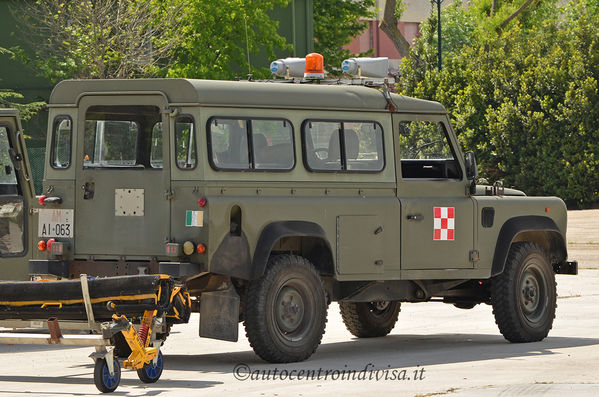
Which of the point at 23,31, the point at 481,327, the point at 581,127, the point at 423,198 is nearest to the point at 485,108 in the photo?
the point at 581,127

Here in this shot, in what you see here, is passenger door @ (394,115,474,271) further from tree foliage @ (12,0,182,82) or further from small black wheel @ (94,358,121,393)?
tree foliage @ (12,0,182,82)

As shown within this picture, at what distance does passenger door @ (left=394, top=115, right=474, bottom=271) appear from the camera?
1306 centimetres

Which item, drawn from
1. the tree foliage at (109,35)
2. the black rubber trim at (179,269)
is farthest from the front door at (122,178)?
the tree foliage at (109,35)

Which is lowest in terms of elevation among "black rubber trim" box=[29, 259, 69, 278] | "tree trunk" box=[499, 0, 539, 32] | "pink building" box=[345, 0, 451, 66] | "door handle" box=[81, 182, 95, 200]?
"black rubber trim" box=[29, 259, 69, 278]

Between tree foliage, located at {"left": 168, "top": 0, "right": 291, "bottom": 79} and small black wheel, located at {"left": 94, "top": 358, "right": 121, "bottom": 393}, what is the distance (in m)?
25.0

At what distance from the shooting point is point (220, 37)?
123 feet

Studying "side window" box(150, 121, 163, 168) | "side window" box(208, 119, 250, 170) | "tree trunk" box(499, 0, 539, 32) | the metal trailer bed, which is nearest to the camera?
the metal trailer bed

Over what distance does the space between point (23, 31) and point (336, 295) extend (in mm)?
27993

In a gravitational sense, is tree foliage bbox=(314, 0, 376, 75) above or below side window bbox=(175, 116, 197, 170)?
above

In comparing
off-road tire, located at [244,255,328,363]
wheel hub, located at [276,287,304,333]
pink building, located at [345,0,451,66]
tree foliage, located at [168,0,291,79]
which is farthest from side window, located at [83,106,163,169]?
pink building, located at [345,0,451,66]

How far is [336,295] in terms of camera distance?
13086mm

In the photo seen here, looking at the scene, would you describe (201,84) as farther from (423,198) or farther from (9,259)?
(9,259)

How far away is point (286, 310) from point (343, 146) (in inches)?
68.5

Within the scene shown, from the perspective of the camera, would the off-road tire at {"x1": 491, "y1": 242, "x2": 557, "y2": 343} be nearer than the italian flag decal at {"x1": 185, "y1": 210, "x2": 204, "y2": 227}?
No
